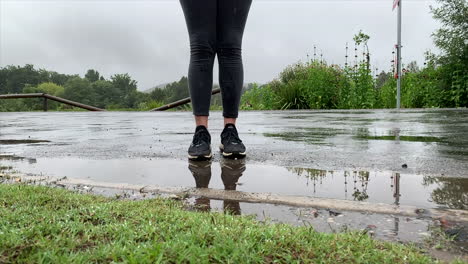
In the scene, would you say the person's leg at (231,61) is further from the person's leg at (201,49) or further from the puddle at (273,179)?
the puddle at (273,179)

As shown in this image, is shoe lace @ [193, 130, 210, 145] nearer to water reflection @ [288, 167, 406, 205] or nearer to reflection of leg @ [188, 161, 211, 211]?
reflection of leg @ [188, 161, 211, 211]

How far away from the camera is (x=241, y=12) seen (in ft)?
10.4

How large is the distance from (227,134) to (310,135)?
172 centimetres

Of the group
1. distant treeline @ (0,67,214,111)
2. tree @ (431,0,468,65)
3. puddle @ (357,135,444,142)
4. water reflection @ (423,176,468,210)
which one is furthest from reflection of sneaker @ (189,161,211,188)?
distant treeline @ (0,67,214,111)

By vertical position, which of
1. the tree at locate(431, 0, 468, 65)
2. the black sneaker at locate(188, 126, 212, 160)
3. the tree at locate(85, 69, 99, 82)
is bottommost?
the black sneaker at locate(188, 126, 212, 160)

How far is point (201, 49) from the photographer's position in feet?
10.2

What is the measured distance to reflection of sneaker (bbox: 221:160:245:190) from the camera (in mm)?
2308

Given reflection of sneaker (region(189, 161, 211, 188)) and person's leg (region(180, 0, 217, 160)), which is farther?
person's leg (region(180, 0, 217, 160))

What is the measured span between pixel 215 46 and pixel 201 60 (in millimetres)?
159

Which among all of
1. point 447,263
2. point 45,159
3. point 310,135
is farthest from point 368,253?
point 310,135

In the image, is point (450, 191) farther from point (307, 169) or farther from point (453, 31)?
point (453, 31)

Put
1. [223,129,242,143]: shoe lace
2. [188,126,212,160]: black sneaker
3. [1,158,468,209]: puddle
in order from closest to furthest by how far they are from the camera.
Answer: [1,158,468,209]: puddle
[188,126,212,160]: black sneaker
[223,129,242,143]: shoe lace

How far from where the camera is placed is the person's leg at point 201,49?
120 inches

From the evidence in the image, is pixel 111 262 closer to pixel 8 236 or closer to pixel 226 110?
pixel 8 236
